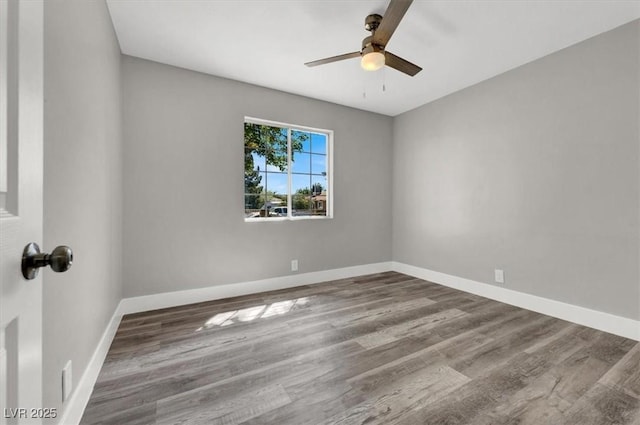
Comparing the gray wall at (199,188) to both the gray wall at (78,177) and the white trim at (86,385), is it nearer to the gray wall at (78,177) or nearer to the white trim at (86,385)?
the gray wall at (78,177)

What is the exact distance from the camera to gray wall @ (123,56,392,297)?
2.72 m

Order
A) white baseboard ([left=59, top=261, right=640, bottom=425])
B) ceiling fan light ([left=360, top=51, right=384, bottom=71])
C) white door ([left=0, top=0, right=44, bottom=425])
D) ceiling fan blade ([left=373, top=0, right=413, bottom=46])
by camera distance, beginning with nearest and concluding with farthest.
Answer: white door ([left=0, top=0, right=44, bottom=425]) → white baseboard ([left=59, top=261, right=640, bottom=425]) → ceiling fan blade ([left=373, top=0, right=413, bottom=46]) → ceiling fan light ([left=360, top=51, right=384, bottom=71])

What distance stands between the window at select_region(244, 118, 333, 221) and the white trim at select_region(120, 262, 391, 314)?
0.80m

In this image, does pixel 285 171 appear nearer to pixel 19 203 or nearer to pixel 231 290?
pixel 231 290

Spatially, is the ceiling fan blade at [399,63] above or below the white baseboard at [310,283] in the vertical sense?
above

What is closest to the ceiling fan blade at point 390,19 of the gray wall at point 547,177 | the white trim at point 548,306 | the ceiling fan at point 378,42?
the ceiling fan at point 378,42

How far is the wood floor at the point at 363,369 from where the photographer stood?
1410mm

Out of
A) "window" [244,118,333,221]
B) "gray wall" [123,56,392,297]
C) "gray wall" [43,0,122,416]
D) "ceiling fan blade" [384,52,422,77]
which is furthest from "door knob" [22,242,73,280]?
"window" [244,118,333,221]

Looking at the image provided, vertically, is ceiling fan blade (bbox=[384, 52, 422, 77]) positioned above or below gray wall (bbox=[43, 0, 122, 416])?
above

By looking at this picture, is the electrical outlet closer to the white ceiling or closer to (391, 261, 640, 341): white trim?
the white ceiling

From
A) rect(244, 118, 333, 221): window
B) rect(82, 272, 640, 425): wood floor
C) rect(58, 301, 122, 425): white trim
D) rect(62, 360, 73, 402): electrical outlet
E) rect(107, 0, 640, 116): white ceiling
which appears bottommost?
rect(82, 272, 640, 425): wood floor

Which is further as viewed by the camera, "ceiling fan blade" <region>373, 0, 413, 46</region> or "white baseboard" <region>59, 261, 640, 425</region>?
"ceiling fan blade" <region>373, 0, 413, 46</region>

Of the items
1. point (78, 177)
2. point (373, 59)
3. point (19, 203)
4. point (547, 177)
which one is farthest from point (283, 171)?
point (19, 203)

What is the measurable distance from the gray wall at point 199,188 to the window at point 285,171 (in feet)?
0.46
